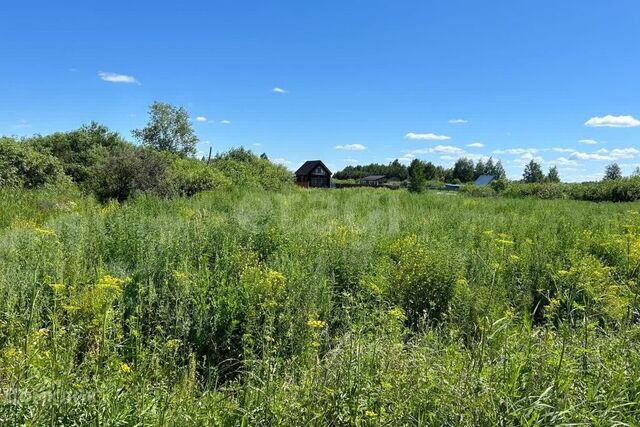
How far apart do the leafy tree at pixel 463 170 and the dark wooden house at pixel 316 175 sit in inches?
2070

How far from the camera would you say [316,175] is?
177ft

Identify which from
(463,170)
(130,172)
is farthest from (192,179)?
(463,170)

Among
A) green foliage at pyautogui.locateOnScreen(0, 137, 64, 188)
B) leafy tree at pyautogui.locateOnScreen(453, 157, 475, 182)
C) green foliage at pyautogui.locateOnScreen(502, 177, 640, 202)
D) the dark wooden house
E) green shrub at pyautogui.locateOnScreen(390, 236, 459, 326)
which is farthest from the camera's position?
leafy tree at pyautogui.locateOnScreen(453, 157, 475, 182)

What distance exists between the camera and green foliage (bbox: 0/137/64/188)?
1293cm

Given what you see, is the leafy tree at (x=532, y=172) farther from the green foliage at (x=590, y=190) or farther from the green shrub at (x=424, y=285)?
the green shrub at (x=424, y=285)

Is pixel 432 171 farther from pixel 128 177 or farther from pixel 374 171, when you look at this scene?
pixel 128 177

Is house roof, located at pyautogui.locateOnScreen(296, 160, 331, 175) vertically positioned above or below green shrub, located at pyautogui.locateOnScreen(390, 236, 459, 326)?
above

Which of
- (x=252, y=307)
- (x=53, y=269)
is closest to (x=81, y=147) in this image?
(x=53, y=269)

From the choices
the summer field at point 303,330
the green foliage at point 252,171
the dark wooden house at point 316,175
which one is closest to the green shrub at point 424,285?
the summer field at point 303,330

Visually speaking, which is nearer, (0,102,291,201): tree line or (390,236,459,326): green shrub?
(390,236,459,326): green shrub

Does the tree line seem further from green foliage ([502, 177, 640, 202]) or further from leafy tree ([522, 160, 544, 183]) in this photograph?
leafy tree ([522, 160, 544, 183])

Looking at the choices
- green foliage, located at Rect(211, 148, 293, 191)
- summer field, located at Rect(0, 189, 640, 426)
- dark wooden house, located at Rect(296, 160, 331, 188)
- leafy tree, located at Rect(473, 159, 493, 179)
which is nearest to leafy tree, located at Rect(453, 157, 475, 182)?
leafy tree, located at Rect(473, 159, 493, 179)

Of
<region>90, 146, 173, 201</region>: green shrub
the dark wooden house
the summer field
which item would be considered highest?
the dark wooden house

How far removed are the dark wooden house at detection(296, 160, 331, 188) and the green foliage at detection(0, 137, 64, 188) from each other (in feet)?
129
